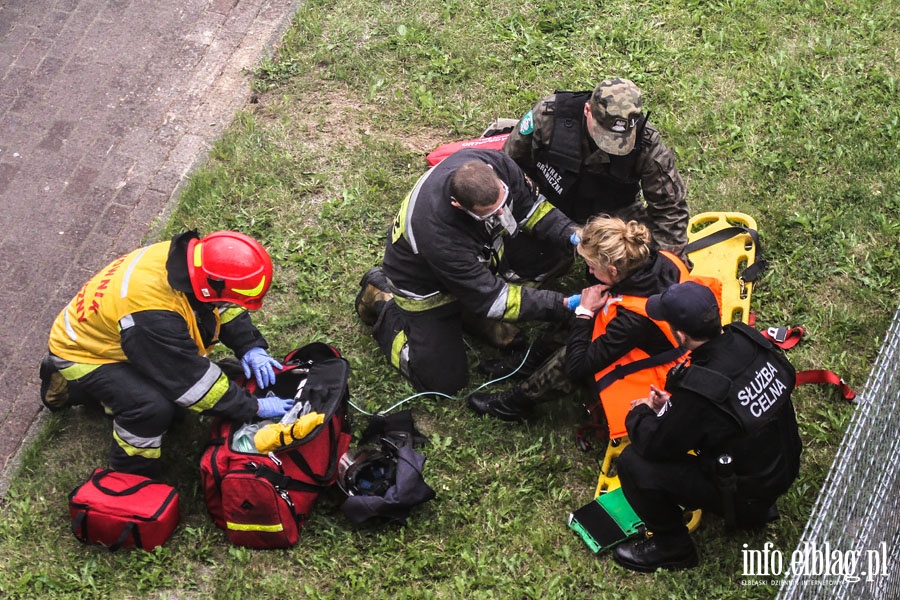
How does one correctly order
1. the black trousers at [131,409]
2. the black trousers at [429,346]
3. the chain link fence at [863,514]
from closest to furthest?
the chain link fence at [863,514] < the black trousers at [131,409] < the black trousers at [429,346]

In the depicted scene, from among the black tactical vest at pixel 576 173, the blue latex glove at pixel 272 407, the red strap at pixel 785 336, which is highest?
the black tactical vest at pixel 576 173

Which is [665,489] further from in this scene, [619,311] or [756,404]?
[619,311]

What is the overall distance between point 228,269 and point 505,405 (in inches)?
79.1

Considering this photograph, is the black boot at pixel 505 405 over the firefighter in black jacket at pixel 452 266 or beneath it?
beneath

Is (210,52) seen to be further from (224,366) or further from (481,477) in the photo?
(481,477)

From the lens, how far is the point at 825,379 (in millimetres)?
5516

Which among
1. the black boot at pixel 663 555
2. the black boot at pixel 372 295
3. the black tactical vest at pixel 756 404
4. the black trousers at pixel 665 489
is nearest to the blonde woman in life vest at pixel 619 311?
the black trousers at pixel 665 489

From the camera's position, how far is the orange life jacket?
4.99 m

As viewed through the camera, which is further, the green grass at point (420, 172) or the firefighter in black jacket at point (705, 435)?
the green grass at point (420, 172)

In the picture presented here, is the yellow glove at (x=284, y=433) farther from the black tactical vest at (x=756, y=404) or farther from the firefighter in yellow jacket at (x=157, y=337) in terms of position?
the black tactical vest at (x=756, y=404)

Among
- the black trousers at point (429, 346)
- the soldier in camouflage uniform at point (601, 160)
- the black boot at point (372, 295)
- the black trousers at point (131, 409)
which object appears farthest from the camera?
the black boot at point (372, 295)

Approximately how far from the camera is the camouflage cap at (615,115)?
5535 mm

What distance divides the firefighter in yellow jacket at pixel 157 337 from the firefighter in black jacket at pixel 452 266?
926 millimetres

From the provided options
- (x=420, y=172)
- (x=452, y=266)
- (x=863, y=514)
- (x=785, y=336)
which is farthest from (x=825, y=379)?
(x=420, y=172)
